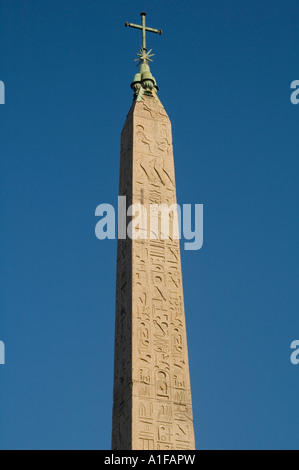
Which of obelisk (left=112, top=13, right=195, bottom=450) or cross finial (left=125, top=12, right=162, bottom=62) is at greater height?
cross finial (left=125, top=12, right=162, bottom=62)

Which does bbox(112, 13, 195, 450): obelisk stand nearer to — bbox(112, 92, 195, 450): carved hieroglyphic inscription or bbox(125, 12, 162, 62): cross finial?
bbox(112, 92, 195, 450): carved hieroglyphic inscription

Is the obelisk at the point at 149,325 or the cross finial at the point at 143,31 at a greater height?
the cross finial at the point at 143,31

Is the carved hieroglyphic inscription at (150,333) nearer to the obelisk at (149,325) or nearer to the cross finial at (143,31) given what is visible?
the obelisk at (149,325)

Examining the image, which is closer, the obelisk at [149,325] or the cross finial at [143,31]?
the obelisk at [149,325]

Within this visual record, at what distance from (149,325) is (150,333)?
144 millimetres

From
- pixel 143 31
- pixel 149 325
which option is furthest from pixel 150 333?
pixel 143 31

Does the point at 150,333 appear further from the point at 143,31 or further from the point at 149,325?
the point at 143,31

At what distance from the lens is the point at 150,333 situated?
52.2ft

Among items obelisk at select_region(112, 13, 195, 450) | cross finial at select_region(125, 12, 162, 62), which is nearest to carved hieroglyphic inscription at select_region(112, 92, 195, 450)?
obelisk at select_region(112, 13, 195, 450)

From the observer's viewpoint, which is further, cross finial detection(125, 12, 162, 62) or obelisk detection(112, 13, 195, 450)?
cross finial detection(125, 12, 162, 62)

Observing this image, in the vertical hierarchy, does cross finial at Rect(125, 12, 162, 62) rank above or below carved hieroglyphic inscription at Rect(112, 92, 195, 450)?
above

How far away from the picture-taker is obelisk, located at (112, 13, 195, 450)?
15.2 meters

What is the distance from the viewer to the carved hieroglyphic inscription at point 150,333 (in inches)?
596

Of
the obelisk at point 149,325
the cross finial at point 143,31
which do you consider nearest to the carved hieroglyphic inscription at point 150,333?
the obelisk at point 149,325
